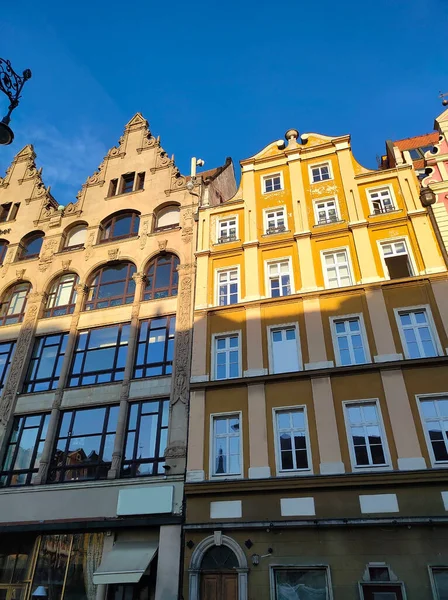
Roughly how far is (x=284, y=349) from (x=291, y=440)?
348 centimetres

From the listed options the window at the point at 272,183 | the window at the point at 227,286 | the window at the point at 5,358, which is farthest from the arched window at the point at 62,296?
the window at the point at 272,183

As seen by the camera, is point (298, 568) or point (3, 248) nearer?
point (298, 568)

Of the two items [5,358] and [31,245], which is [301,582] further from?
[31,245]

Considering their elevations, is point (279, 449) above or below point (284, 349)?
below

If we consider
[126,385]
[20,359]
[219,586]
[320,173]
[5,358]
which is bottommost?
[219,586]

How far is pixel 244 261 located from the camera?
2003 cm

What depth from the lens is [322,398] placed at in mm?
15453

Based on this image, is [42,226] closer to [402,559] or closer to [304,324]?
[304,324]

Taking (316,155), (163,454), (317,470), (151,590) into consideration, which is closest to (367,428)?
(317,470)

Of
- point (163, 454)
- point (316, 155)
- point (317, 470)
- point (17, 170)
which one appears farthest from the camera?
point (17, 170)

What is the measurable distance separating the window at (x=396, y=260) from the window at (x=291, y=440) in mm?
6718

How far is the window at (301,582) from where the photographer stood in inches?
503

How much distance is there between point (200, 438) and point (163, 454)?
1.87 meters

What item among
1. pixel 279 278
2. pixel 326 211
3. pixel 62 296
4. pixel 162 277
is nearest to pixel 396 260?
pixel 326 211
